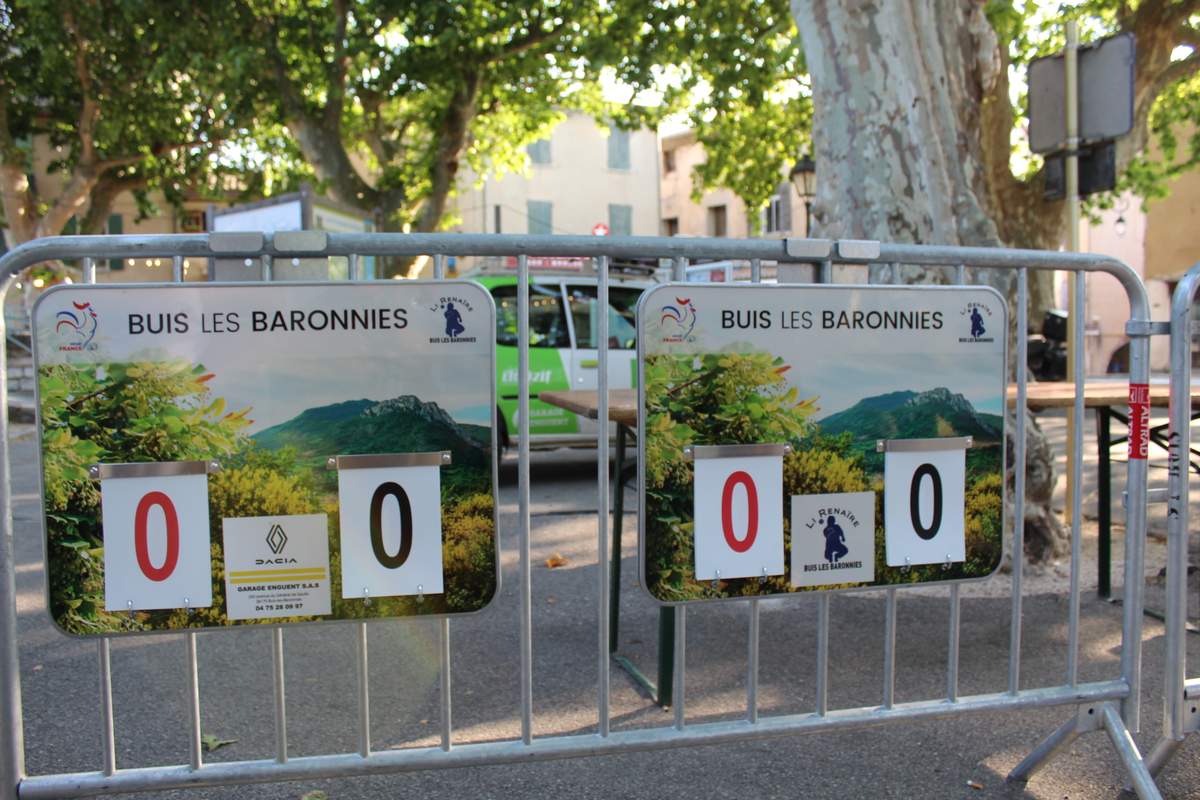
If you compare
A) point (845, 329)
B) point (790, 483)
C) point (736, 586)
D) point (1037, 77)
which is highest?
point (1037, 77)

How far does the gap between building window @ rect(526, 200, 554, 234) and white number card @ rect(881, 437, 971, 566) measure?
116 ft

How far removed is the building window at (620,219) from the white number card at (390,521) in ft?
124

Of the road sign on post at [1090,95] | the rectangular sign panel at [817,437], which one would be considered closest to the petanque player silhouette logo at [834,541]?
the rectangular sign panel at [817,437]

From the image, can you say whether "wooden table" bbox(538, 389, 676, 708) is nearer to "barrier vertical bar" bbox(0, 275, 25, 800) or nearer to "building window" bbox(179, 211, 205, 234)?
"barrier vertical bar" bbox(0, 275, 25, 800)

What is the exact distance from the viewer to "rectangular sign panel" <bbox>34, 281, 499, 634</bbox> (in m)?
2.29

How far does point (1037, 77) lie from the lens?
6.32 meters

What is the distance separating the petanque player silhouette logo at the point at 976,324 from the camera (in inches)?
110

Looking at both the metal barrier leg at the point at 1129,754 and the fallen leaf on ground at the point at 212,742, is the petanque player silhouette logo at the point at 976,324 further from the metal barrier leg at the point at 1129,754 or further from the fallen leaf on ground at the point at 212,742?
the fallen leaf on ground at the point at 212,742

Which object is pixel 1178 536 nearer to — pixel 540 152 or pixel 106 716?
pixel 106 716

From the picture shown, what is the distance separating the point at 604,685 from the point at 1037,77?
17.7 ft

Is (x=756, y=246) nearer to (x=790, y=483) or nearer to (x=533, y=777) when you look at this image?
(x=790, y=483)

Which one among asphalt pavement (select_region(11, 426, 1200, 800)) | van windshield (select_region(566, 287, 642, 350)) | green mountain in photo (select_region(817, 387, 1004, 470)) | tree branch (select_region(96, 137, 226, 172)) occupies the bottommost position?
asphalt pavement (select_region(11, 426, 1200, 800))

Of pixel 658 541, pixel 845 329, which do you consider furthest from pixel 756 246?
pixel 658 541

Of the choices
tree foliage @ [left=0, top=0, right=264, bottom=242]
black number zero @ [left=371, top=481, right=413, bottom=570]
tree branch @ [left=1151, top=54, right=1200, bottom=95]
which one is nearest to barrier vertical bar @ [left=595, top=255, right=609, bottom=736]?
black number zero @ [left=371, top=481, right=413, bottom=570]
